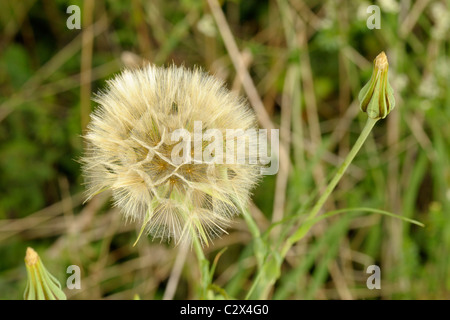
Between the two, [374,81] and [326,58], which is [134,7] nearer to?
[326,58]

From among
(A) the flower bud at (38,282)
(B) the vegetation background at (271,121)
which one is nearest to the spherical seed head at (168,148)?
(A) the flower bud at (38,282)

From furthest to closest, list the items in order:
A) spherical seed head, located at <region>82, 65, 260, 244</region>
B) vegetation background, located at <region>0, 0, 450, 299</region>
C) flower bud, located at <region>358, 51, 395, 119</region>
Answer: vegetation background, located at <region>0, 0, 450, 299</region> → spherical seed head, located at <region>82, 65, 260, 244</region> → flower bud, located at <region>358, 51, 395, 119</region>

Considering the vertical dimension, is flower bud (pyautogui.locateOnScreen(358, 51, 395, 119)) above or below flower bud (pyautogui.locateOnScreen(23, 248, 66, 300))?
above

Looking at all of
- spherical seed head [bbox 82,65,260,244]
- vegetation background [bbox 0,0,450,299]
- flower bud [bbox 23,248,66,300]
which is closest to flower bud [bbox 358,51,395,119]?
spherical seed head [bbox 82,65,260,244]

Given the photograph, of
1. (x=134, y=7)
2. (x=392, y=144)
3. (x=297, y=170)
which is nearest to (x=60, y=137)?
(x=134, y=7)

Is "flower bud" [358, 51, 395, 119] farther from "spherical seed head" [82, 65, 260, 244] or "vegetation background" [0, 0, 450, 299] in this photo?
"vegetation background" [0, 0, 450, 299]

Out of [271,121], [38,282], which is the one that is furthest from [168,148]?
[271,121]
